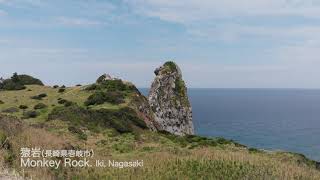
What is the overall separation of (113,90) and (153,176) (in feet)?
149

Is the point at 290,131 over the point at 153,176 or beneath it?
beneath

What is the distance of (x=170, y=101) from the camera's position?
84.9m

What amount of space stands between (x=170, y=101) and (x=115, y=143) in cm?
4459

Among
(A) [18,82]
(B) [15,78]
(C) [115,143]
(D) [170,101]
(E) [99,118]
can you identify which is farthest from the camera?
(B) [15,78]

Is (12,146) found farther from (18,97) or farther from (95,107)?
(18,97)

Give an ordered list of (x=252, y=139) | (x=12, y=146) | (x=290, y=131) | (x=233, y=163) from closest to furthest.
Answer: (x=12, y=146)
(x=233, y=163)
(x=252, y=139)
(x=290, y=131)

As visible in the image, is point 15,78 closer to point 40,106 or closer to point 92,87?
point 92,87

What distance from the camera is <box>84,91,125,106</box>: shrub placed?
61.6 meters

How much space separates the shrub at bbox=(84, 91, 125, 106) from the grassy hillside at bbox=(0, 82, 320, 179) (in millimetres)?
145

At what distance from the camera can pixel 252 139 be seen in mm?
162750

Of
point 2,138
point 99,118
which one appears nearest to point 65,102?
point 99,118

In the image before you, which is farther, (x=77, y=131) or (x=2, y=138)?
(x=77, y=131)

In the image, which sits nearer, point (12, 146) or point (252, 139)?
point (12, 146)

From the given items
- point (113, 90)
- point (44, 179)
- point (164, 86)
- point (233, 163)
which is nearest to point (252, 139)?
point (164, 86)
